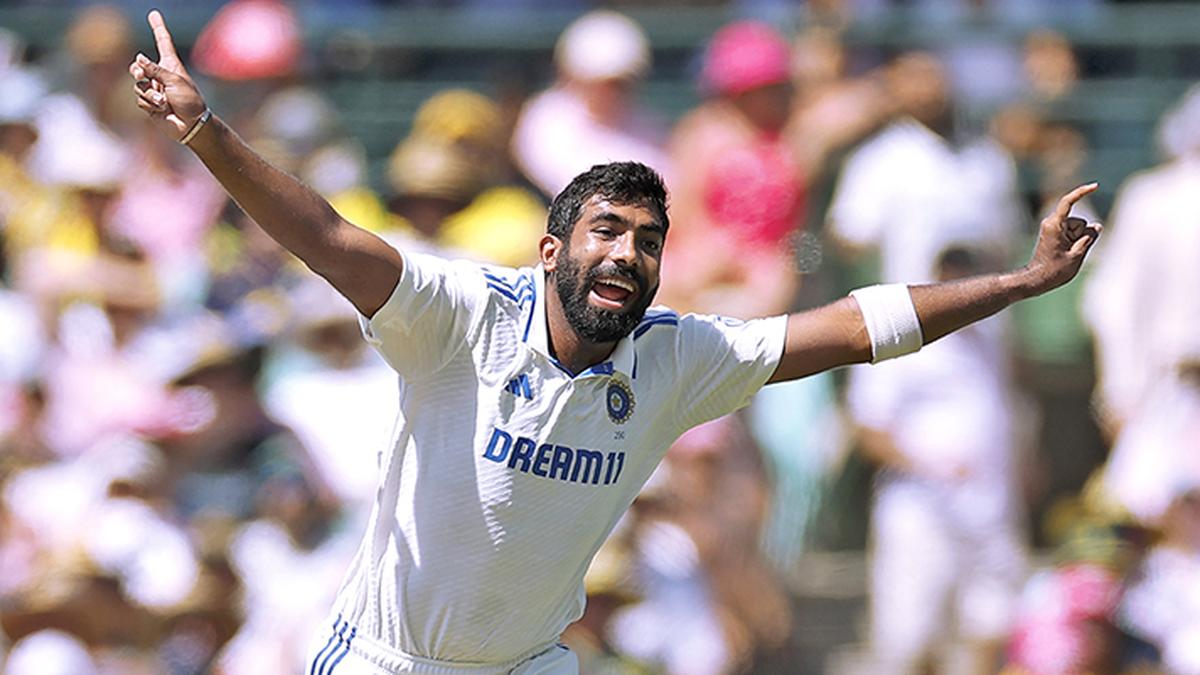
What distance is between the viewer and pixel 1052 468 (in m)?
10.8

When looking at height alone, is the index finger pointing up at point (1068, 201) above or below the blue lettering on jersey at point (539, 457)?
above

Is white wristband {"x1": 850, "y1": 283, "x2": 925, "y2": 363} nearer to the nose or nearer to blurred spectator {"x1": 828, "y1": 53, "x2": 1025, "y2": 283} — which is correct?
the nose

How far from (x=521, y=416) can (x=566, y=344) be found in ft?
0.70

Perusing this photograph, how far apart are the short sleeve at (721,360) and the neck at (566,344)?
0.30 m

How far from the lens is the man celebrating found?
5.66 metres

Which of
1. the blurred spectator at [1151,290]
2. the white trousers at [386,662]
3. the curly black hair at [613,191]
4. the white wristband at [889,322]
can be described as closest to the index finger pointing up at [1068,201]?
the white wristband at [889,322]

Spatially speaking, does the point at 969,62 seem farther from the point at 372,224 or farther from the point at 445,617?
the point at 445,617

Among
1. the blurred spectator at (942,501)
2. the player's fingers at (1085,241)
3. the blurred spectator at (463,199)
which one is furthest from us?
the blurred spectator at (463,199)

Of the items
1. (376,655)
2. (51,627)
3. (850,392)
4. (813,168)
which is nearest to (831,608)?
(850,392)

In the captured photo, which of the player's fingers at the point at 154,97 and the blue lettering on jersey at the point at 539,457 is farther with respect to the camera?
the blue lettering on jersey at the point at 539,457

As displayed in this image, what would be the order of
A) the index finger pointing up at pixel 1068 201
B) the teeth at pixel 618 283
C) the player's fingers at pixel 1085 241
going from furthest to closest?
the player's fingers at pixel 1085 241
the index finger pointing up at pixel 1068 201
the teeth at pixel 618 283

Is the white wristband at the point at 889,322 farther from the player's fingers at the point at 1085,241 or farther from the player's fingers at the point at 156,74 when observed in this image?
the player's fingers at the point at 156,74

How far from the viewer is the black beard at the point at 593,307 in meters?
5.64

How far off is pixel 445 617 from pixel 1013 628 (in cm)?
407
